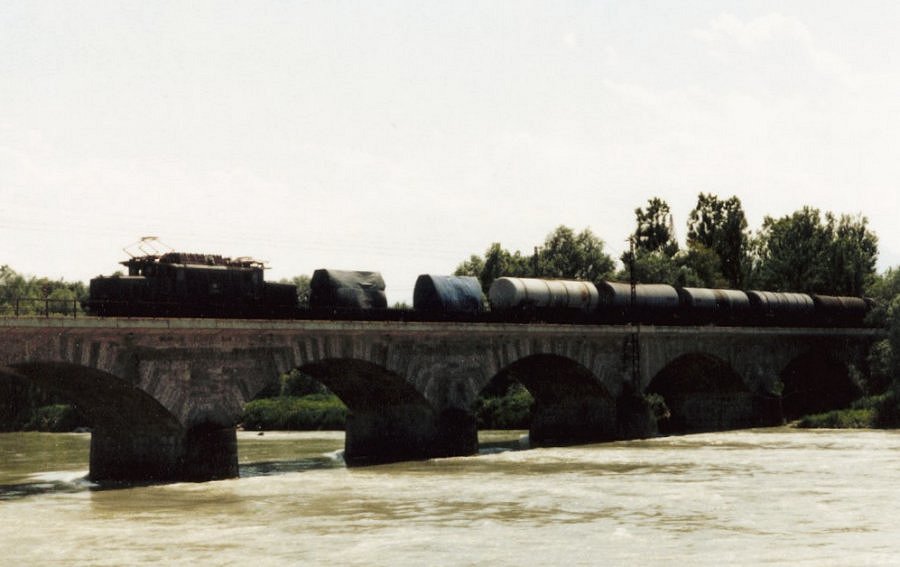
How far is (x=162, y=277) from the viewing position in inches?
1868

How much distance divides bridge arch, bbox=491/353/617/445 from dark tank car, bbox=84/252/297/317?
20784 mm

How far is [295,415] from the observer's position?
8925 cm

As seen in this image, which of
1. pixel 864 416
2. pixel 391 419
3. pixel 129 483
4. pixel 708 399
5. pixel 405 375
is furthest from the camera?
pixel 708 399

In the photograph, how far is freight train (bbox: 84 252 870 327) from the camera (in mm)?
47031

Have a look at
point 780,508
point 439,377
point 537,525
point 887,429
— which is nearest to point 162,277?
point 439,377

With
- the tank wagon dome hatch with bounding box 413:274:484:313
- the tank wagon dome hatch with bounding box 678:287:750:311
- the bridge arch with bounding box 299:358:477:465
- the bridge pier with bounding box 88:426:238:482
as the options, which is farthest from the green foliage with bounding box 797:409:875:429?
the bridge pier with bounding box 88:426:238:482

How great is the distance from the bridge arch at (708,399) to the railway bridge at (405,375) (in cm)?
9

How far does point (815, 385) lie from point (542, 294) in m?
30.9

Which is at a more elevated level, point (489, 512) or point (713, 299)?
point (713, 299)

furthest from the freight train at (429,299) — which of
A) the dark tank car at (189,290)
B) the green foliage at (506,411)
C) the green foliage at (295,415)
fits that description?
the green foliage at (295,415)

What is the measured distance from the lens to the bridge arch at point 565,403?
223ft

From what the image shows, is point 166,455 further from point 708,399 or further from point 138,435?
point 708,399

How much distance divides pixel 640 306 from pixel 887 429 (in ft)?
54.5

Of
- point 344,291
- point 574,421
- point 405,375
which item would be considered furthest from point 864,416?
point 344,291
